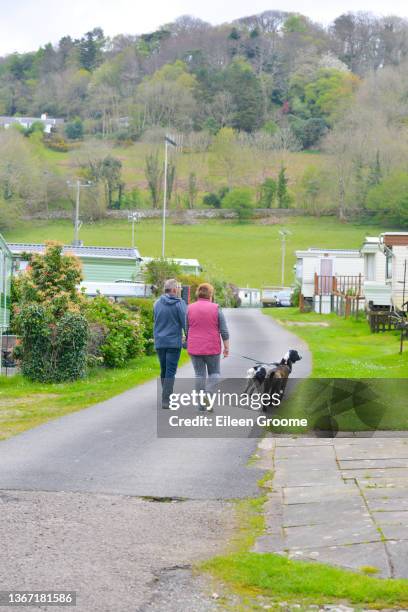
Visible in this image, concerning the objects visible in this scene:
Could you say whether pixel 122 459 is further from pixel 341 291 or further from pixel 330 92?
pixel 330 92

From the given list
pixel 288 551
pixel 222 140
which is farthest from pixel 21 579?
pixel 222 140

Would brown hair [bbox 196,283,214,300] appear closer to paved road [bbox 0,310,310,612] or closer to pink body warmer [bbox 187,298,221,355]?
pink body warmer [bbox 187,298,221,355]

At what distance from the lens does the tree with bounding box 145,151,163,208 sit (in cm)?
10700

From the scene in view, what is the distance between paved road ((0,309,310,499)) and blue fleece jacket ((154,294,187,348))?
91cm

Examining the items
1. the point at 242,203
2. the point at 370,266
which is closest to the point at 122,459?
the point at 370,266

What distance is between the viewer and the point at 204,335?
11445mm

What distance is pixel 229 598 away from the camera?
5.28m

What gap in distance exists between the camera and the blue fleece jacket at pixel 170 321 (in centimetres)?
1180

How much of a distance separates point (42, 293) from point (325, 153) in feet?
363

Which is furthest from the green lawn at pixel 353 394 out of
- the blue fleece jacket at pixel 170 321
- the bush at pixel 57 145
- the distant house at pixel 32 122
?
the distant house at pixel 32 122

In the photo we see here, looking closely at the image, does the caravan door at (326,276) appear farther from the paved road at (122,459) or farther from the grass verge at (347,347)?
the paved road at (122,459)

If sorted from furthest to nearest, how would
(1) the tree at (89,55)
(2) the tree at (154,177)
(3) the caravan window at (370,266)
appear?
(1) the tree at (89,55)
(2) the tree at (154,177)
(3) the caravan window at (370,266)

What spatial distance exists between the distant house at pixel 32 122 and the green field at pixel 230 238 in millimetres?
66976

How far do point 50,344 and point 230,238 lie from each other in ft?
243
